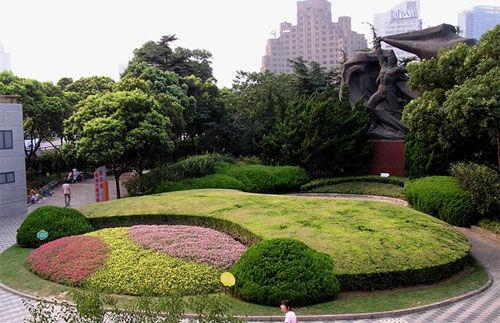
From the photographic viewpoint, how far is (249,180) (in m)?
24.5

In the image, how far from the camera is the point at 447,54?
17.0 meters

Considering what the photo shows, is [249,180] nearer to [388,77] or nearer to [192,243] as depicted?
[388,77]

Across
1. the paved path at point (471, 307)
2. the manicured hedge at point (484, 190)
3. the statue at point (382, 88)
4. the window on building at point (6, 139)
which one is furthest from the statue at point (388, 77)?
the window on building at point (6, 139)

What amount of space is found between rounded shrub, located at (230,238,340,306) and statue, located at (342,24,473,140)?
1799cm

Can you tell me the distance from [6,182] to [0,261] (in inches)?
344

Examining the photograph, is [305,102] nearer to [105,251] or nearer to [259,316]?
[105,251]

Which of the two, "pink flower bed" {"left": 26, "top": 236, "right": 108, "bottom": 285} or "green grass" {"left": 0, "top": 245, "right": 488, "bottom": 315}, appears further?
"pink flower bed" {"left": 26, "top": 236, "right": 108, "bottom": 285}

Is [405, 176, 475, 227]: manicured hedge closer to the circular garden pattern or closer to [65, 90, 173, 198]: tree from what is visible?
the circular garden pattern

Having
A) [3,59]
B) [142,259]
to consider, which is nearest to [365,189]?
[142,259]

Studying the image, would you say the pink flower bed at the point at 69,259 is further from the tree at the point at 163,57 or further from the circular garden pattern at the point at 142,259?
the tree at the point at 163,57

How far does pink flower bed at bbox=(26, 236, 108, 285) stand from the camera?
12062 millimetres

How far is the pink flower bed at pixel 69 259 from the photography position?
1206 centimetres

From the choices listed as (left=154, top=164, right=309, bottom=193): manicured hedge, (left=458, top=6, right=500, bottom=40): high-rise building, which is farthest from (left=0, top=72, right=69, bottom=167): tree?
(left=458, top=6, right=500, bottom=40): high-rise building

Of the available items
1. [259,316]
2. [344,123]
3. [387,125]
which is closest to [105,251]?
[259,316]
